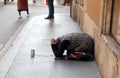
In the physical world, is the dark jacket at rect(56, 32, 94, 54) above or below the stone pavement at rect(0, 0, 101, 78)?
above

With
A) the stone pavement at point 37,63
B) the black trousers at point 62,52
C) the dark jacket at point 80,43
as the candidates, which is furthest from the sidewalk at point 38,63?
the dark jacket at point 80,43

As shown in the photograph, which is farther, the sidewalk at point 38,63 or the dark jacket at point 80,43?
the dark jacket at point 80,43

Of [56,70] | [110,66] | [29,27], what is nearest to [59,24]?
[29,27]

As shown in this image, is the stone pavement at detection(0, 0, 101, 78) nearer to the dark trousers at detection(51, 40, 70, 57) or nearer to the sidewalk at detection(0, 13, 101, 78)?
the sidewalk at detection(0, 13, 101, 78)

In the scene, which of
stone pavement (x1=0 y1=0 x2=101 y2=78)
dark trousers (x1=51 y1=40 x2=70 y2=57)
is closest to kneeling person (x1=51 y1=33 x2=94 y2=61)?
dark trousers (x1=51 y1=40 x2=70 y2=57)

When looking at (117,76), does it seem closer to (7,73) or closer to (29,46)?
(7,73)

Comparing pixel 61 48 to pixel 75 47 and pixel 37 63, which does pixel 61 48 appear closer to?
pixel 75 47

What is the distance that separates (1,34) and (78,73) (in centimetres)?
373

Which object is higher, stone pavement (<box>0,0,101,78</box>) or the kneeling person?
the kneeling person

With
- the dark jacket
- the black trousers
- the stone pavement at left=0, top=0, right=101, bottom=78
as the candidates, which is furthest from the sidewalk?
the dark jacket

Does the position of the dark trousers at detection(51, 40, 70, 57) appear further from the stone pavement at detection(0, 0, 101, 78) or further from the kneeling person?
the stone pavement at detection(0, 0, 101, 78)

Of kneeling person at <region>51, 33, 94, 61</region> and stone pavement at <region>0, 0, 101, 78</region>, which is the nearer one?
stone pavement at <region>0, 0, 101, 78</region>

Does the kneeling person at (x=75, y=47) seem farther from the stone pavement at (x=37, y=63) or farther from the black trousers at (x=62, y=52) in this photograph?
the stone pavement at (x=37, y=63)

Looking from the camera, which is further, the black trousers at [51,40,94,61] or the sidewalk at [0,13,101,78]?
the black trousers at [51,40,94,61]
